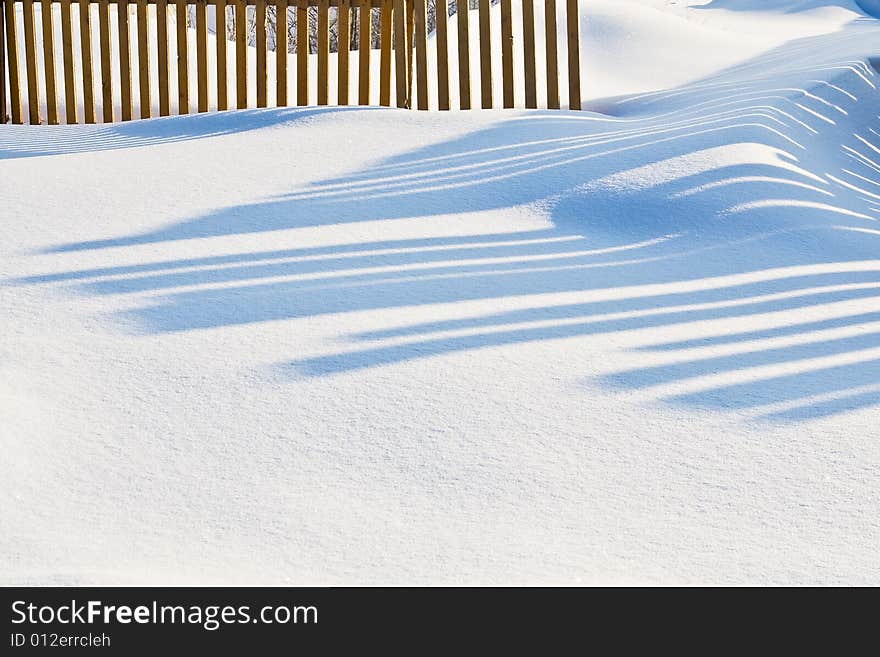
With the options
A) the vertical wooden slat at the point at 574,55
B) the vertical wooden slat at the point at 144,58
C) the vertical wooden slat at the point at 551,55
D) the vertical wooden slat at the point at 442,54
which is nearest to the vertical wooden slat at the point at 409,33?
the vertical wooden slat at the point at 442,54

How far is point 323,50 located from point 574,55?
2.01m

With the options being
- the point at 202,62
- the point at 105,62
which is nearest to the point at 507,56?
the point at 202,62

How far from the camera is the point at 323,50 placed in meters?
8.62

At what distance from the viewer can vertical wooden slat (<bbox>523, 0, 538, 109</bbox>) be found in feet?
26.9

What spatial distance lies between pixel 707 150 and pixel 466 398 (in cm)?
344

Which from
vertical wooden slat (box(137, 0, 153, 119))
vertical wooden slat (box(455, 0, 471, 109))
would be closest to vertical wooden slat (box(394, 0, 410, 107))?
vertical wooden slat (box(455, 0, 471, 109))

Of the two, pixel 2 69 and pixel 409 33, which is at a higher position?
pixel 409 33

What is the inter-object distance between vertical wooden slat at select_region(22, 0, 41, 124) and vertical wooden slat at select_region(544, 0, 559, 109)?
4150mm

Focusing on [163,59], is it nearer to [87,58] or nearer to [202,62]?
[202,62]

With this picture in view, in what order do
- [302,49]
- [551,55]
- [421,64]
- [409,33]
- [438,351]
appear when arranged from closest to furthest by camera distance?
[438,351], [551,55], [421,64], [302,49], [409,33]

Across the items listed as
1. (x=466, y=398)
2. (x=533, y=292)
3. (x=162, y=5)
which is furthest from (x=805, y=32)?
(x=466, y=398)

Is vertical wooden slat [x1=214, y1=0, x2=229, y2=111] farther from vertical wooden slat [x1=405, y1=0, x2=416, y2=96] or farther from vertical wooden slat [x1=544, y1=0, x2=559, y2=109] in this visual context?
vertical wooden slat [x1=544, y1=0, x2=559, y2=109]

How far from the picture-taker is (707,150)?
6508 mm
